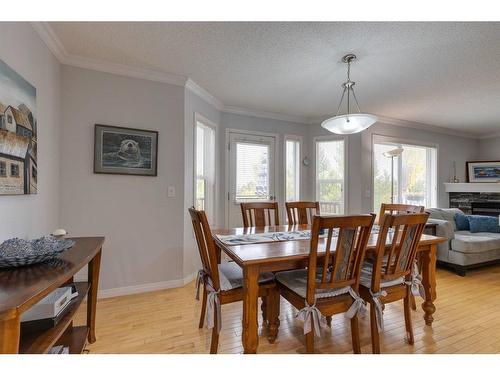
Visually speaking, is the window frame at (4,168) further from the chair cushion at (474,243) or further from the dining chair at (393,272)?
the chair cushion at (474,243)

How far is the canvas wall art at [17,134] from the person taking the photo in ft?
4.61

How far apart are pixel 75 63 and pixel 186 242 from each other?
6.91 ft

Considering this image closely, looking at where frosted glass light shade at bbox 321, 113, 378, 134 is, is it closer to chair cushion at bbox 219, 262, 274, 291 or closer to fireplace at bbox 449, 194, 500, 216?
chair cushion at bbox 219, 262, 274, 291

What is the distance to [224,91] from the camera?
10.3ft

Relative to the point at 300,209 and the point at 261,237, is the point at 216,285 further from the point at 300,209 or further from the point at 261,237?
the point at 300,209

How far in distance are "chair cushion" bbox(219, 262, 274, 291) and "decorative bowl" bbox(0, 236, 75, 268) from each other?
0.96 metres

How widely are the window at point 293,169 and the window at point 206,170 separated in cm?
140

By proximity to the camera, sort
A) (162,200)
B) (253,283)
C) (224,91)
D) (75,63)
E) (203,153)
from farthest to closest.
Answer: (203,153) < (224,91) < (162,200) < (75,63) < (253,283)

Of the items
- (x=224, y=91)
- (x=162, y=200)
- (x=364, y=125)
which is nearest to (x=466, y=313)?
(x=364, y=125)

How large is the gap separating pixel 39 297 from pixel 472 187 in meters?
6.63

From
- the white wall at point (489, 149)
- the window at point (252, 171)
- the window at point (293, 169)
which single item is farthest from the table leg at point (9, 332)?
the white wall at point (489, 149)

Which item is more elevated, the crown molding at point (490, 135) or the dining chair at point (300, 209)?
the crown molding at point (490, 135)

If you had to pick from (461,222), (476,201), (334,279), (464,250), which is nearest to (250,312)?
(334,279)
